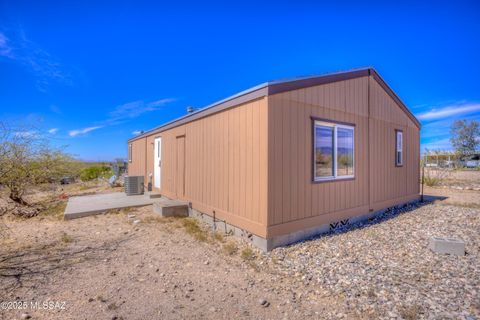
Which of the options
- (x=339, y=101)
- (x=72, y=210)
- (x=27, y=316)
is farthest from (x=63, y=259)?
(x=339, y=101)

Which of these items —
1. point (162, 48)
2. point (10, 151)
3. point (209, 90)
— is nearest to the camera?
point (10, 151)

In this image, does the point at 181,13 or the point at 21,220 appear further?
the point at 181,13

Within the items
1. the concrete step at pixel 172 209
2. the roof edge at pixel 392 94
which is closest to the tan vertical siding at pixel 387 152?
the roof edge at pixel 392 94

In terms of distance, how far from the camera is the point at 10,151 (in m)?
5.69

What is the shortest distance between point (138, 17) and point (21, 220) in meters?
7.15

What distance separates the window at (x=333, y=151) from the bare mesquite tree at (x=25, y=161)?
6.75 metres

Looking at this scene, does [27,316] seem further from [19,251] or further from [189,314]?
[19,251]

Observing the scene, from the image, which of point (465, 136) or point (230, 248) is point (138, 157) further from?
point (465, 136)

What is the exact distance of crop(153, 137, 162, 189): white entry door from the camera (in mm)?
9094

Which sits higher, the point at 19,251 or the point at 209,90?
the point at 209,90

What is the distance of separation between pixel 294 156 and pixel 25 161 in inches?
298

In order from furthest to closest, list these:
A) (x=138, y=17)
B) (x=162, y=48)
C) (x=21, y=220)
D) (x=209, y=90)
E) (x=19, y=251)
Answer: (x=209, y=90) → (x=162, y=48) → (x=138, y=17) → (x=21, y=220) → (x=19, y=251)

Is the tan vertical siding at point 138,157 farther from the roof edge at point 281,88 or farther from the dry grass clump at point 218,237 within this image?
the dry grass clump at point 218,237

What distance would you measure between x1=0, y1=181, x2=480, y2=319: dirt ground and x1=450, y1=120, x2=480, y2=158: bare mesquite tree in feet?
125
